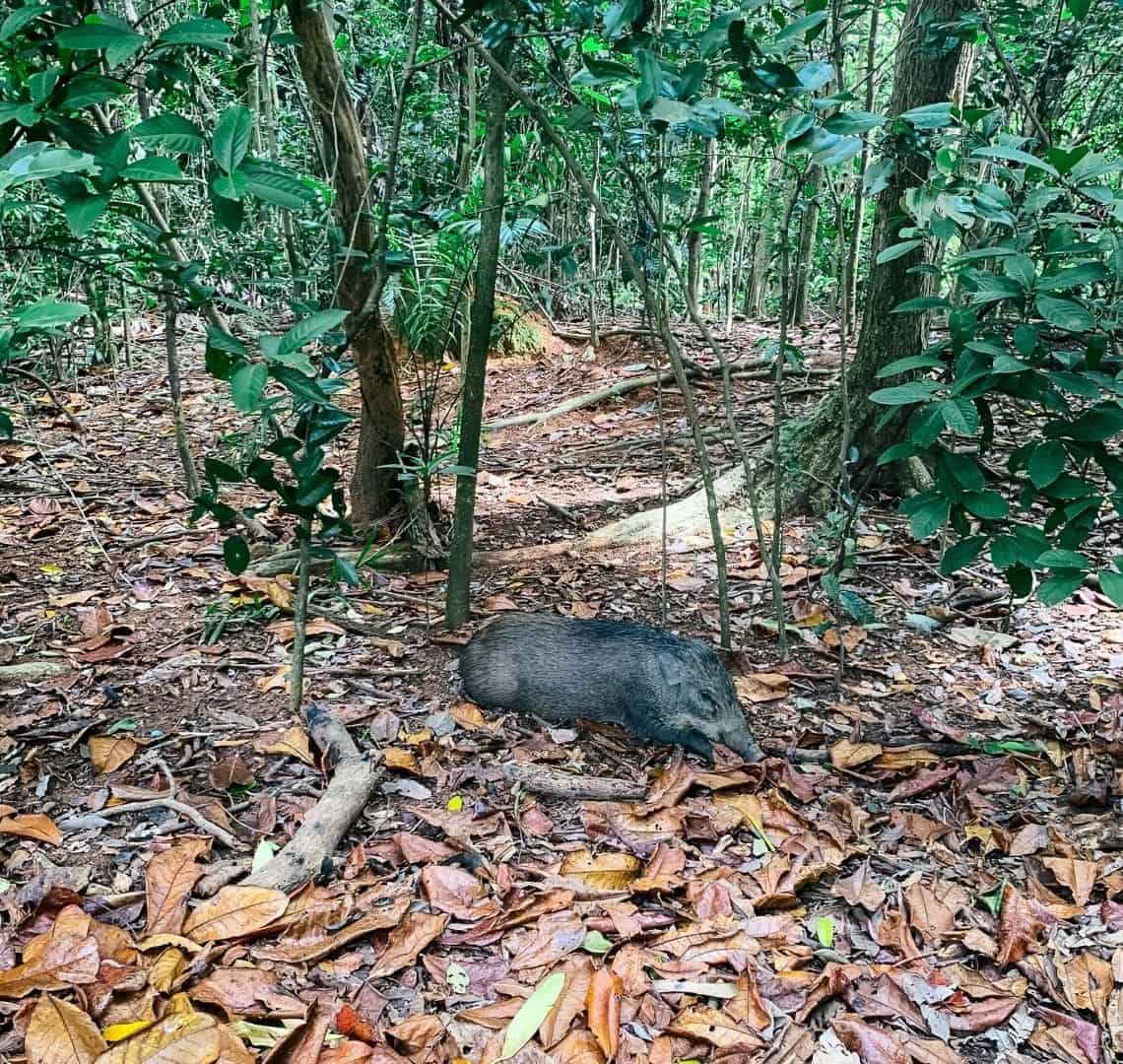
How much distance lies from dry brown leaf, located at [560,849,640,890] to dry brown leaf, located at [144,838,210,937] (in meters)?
1.00

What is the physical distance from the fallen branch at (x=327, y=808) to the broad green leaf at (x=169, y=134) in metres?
1.78

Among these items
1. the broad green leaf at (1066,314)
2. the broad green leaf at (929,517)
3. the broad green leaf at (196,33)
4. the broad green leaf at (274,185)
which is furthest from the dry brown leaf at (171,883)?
the broad green leaf at (1066,314)

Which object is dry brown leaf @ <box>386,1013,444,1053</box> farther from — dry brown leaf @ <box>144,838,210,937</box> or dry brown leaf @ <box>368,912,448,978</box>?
dry brown leaf @ <box>144,838,210,937</box>

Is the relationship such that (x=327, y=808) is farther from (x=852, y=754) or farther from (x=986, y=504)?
Answer: (x=986, y=504)

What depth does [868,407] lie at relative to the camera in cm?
501

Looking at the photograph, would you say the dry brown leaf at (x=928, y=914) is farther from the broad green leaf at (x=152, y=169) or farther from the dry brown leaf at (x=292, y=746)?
the broad green leaf at (x=152, y=169)

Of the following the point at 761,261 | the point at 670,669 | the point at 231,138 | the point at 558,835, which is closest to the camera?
→ the point at 231,138

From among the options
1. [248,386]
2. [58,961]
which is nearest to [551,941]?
[58,961]

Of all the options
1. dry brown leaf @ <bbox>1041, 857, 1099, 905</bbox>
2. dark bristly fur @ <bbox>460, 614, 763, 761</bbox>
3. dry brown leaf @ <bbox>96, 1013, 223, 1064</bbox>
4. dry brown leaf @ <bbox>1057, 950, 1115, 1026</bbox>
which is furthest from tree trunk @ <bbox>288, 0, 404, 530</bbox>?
dry brown leaf @ <bbox>1057, 950, 1115, 1026</bbox>

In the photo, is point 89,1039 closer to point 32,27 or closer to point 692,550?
point 32,27

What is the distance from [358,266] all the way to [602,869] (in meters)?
2.60

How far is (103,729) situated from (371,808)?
105 cm

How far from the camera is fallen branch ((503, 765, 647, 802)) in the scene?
9.93 ft

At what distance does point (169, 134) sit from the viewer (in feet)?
5.79
